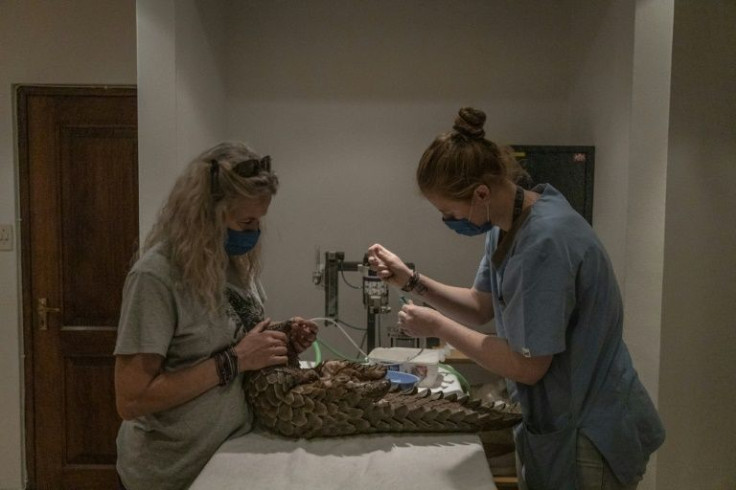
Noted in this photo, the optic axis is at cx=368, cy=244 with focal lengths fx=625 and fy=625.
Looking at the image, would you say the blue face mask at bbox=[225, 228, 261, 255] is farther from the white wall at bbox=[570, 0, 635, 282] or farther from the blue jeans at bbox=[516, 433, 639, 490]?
the white wall at bbox=[570, 0, 635, 282]

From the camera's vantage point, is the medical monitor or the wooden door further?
the wooden door

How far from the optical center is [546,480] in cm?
139

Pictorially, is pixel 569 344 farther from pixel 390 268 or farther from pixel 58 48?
pixel 58 48

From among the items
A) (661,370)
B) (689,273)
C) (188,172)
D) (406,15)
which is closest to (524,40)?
(406,15)

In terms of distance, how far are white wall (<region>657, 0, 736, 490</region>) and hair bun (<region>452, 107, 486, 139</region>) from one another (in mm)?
1106

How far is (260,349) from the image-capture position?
134cm

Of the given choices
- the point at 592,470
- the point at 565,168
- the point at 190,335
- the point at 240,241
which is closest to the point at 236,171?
the point at 240,241

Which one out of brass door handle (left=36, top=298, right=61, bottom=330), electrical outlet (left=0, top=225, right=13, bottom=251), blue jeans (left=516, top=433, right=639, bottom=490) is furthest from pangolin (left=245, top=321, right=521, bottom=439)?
electrical outlet (left=0, top=225, right=13, bottom=251)

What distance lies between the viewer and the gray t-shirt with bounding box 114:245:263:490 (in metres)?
1.22

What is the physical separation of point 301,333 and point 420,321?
0.29 m

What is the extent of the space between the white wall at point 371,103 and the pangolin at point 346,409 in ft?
6.07

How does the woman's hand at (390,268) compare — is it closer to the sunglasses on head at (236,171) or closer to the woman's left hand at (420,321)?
the woman's left hand at (420,321)

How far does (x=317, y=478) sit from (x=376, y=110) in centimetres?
241

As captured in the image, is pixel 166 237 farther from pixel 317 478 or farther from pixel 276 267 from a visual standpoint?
pixel 276 267
